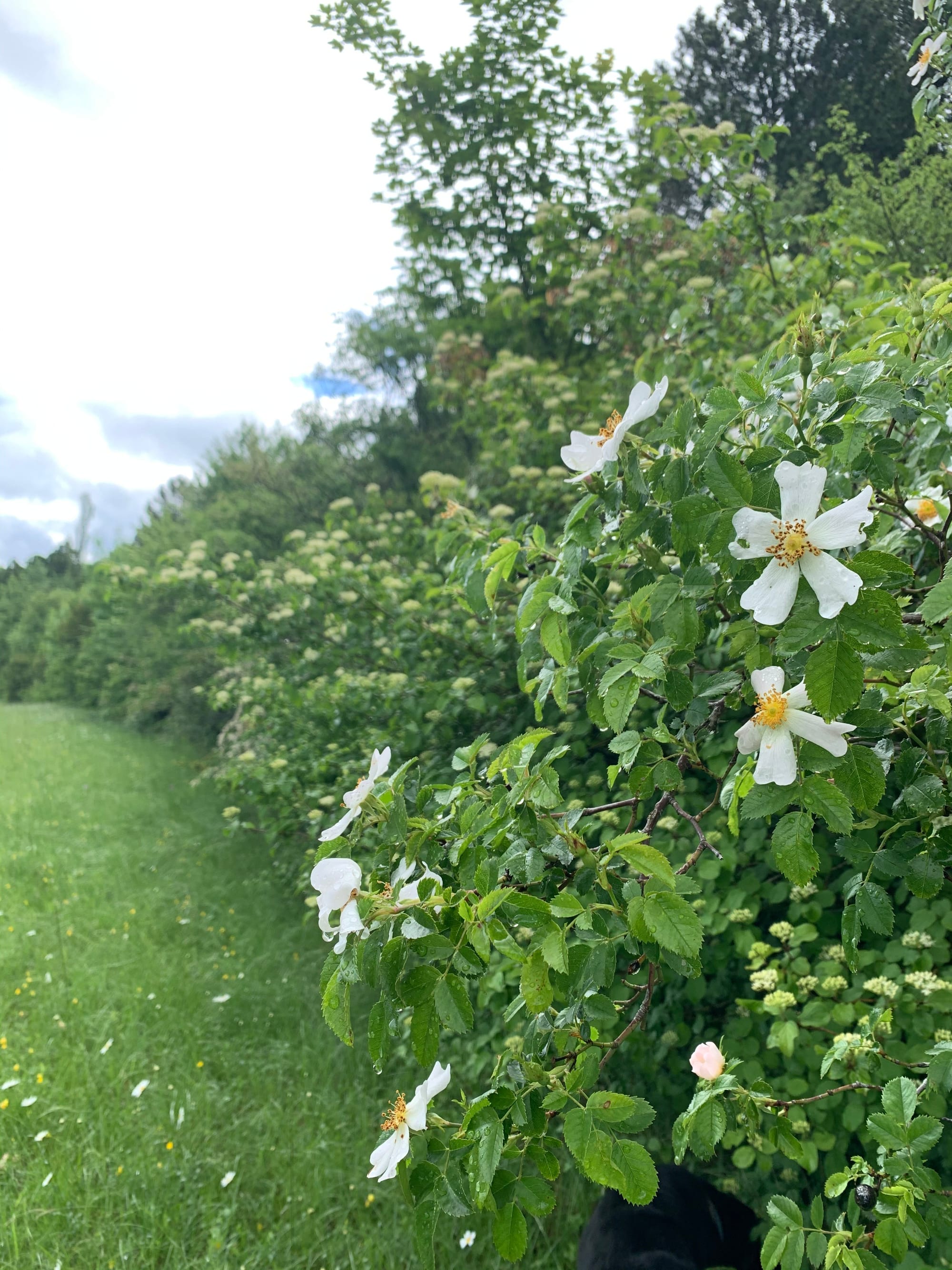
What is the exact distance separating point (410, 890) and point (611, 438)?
1.61 feet

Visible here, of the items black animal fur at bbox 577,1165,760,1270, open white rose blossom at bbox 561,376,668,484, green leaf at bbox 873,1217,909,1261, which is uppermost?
open white rose blossom at bbox 561,376,668,484

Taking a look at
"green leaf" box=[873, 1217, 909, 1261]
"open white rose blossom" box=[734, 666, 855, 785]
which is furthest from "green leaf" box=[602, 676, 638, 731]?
"green leaf" box=[873, 1217, 909, 1261]

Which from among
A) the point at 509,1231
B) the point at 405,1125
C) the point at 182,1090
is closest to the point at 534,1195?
the point at 509,1231

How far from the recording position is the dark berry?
2.91ft

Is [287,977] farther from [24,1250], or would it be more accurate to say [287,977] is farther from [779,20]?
[779,20]

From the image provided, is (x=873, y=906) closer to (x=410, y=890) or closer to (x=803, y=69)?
(x=410, y=890)

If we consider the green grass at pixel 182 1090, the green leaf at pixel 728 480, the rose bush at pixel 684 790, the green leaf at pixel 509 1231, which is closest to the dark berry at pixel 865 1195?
the rose bush at pixel 684 790

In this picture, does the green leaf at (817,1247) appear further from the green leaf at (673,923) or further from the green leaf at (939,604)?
the green leaf at (939,604)

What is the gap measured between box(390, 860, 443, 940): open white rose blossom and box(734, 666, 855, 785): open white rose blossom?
299mm

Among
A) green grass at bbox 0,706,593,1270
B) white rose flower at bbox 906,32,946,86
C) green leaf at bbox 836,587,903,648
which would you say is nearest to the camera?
green leaf at bbox 836,587,903,648

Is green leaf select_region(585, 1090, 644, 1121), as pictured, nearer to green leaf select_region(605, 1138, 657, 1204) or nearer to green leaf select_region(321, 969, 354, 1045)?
green leaf select_region(605, 1138, 657, 1204)

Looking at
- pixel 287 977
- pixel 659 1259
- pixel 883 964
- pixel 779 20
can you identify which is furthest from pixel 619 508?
pixel 779 20

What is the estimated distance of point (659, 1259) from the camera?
1.50 m

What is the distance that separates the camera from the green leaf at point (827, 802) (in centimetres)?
63
